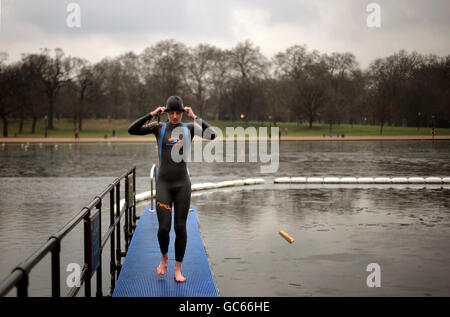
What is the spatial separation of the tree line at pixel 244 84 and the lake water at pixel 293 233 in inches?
2364

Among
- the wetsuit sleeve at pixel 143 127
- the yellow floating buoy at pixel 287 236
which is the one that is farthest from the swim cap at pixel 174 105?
the yellow floating buoy at pixel 287 236

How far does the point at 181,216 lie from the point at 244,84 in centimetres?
7831

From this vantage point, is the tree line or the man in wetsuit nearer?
the man in wetsuit

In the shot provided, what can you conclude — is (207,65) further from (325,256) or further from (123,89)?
(325,256)

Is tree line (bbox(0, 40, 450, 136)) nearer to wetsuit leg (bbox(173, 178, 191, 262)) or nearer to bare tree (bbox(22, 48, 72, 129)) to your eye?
bare tree (bbox(22, 48, 72, 129))

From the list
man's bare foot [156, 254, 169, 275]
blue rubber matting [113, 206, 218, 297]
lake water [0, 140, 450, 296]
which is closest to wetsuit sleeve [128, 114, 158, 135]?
man's bare foot [156, 254, 169, 275]

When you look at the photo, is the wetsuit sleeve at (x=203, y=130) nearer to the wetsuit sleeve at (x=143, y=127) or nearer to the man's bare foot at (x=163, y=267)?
the wetsuit sleeve at (x=143, y=127)

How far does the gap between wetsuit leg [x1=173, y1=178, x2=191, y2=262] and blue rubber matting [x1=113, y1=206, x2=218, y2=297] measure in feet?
1.12

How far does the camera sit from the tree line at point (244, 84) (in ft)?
255

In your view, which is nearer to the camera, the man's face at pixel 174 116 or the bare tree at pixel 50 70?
the man's face at pixel 174 116

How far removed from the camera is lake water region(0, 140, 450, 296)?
6629 millimetres

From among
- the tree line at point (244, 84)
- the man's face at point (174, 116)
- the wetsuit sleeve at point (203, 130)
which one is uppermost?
the tree line at point (244, 84)
